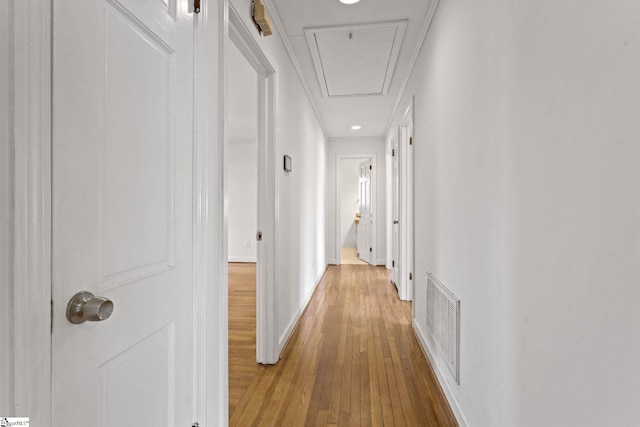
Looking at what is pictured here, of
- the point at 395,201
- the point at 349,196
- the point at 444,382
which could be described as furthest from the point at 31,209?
the point at 349,196

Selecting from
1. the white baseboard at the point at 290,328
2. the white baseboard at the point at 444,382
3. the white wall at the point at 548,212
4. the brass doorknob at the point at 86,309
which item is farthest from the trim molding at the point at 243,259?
the brass doorknob at the point at 86,309

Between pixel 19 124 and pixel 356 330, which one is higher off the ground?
pixel 19 124

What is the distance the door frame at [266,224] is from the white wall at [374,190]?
3.87 m

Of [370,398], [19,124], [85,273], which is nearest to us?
[19,124]

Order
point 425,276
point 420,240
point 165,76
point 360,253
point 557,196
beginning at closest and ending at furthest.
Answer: point 557,196 < point 165,76 < point 425,276 < point 420,240 < point 360,253

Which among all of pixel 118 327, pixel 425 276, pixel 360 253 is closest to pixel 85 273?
pixel 118 327

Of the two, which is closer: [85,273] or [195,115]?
[85,273]

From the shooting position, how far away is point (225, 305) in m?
1.41

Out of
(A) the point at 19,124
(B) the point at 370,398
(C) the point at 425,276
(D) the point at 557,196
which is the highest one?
(A) the point at 19,124

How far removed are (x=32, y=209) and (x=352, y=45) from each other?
8.77ft

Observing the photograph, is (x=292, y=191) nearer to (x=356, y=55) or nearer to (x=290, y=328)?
(x=290, y=328)

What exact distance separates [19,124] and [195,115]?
2.08ft

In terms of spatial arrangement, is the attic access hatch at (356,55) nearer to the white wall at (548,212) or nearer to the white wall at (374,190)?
the white wall at (548,212)

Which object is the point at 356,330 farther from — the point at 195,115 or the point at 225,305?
the point at 195,115
